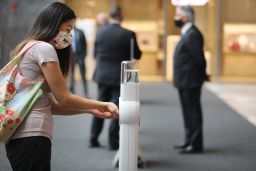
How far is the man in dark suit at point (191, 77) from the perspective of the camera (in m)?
7.43

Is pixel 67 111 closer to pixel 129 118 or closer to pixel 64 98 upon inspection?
pixel 64 98

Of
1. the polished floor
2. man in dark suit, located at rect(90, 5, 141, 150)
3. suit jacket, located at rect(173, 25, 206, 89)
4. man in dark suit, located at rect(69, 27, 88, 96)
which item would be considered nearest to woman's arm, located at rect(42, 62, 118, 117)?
the polished floor

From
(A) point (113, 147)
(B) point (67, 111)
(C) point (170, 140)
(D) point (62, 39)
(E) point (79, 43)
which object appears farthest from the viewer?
(E) point (79, 43)

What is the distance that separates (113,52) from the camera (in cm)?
750

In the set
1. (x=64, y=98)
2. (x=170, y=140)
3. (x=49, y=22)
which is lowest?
(x=170, y=140)

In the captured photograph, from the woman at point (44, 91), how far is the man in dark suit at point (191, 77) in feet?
13.3

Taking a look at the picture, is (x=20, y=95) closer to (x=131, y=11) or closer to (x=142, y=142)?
(x=142, y=142)

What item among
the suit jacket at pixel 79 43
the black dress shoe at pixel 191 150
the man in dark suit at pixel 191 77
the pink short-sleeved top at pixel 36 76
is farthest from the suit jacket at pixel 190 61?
the suit jacket at pixel 79 43

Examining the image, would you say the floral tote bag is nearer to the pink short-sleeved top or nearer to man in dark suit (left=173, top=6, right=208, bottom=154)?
the pink short-sleeved top

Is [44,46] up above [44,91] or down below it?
above

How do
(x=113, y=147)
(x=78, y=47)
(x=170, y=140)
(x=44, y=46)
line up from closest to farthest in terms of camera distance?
(x=44, y=46), (x=113, y=147), (x=170, y=140), (x=78, y=47)

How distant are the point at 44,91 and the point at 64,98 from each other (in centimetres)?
12

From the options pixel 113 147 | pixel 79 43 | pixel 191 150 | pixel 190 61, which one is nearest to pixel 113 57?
pixel 190 61

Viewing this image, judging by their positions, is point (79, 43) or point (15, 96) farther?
point (79, 43)
